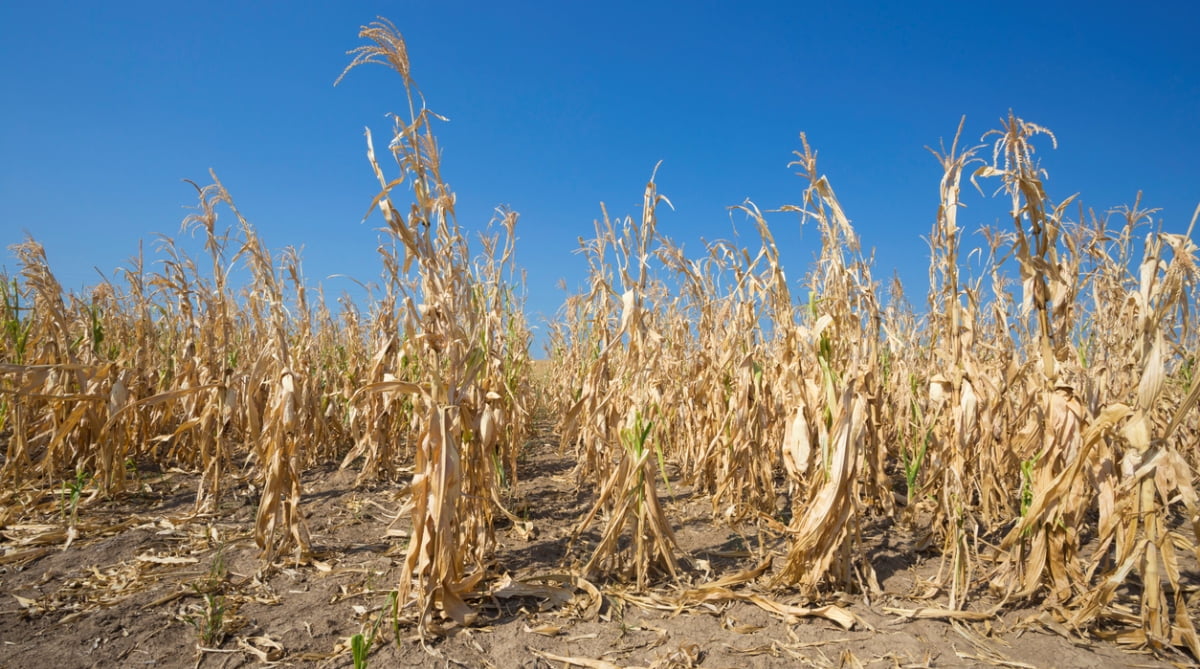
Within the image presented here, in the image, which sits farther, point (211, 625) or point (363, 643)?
point (211, 625)

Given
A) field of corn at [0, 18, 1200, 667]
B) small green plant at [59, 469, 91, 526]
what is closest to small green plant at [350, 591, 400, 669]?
field of corn at [0, 18, 1200, 667]

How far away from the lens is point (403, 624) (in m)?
2.64

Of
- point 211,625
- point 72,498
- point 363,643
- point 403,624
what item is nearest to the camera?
point 363,643

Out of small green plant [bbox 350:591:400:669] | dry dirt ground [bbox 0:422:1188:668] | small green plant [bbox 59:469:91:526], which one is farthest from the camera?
small green plant [bbox 59:469:91:526]

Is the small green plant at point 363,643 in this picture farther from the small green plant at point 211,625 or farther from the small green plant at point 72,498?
the small green plant at point 72,498

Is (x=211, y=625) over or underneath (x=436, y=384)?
underneath

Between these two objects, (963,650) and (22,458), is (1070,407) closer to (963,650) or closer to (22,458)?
(963,650)

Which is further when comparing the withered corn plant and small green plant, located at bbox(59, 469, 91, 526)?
small green plant, located at bbox(59, 469, 91, 526)

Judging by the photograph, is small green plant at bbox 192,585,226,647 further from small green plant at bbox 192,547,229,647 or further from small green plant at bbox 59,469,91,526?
small green plant at bbox 59,469,91,526

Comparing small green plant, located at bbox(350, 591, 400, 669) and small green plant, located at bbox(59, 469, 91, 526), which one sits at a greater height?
small green plant, located at bbox(59, 469, 91, 526)

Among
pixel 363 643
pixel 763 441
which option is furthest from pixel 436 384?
pixel 763 441

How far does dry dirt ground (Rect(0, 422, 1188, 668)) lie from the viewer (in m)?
2.44

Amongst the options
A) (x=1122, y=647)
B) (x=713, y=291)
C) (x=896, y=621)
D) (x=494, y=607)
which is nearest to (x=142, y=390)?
(x=494, y=607)

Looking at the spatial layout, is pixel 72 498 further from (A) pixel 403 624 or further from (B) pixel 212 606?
(A) pixel 403 624
